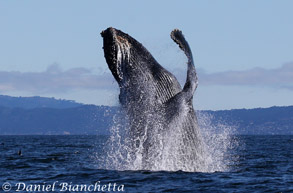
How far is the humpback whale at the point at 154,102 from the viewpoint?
16.5 metres

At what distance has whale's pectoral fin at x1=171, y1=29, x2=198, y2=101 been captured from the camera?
53.6 ft

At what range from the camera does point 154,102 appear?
16.8 meters

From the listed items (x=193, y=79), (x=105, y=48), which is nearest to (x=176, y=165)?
(x=193, y=79)

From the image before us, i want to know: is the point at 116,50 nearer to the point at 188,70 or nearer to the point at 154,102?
the point at 154,102

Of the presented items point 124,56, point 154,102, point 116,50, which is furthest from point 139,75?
point 116,50

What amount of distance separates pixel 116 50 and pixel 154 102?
1.64m

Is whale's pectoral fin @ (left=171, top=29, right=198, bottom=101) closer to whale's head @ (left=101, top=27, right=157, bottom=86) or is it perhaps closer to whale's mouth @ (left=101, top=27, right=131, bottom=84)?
whale's head @ (left=101, top=27, right=157, bottom=86)

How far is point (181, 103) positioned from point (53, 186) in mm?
4042

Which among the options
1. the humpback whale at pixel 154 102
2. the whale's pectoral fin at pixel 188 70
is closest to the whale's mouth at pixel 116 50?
the humpback whale at pixel 154 102

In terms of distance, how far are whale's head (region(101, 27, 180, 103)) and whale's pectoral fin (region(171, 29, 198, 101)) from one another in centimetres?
47

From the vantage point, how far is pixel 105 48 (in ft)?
53.6

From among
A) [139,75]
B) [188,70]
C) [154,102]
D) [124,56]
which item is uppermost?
[124,56]

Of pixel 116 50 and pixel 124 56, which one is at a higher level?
pixel 116 50

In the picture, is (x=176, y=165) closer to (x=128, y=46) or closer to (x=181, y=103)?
(x=181, y=103)
